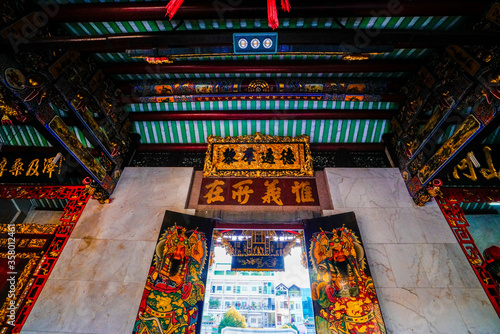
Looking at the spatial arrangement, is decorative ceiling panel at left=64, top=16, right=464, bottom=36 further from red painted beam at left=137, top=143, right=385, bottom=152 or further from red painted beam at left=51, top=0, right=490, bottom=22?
red painted beam at left=137, top=143, right=385, bottom=152

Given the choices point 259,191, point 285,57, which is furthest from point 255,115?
point 259,191

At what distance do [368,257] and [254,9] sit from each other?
4123 mm

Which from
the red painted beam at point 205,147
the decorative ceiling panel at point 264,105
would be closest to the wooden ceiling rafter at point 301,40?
the decorative ceiling panel at point 264,105

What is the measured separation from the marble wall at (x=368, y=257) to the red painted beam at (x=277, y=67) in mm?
1987

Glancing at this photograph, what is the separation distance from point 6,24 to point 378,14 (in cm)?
487

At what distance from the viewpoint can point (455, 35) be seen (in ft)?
9.91

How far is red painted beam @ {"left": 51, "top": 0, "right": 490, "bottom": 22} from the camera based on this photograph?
3.21m

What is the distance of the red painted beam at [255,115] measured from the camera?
5.12 metres

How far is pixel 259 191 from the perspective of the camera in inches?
187

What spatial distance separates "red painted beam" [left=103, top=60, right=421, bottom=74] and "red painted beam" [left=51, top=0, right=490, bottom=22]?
0.94 m

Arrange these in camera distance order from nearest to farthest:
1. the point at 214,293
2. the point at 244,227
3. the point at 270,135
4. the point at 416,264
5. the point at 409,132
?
the point at 416,264
the point at 244,227
the point at 409,132
the point at 270,135
the point at 214,293

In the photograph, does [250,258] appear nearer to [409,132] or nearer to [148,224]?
[148,224]

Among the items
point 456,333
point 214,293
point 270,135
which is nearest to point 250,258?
point 270,135

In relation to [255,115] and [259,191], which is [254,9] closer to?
[255,115]
